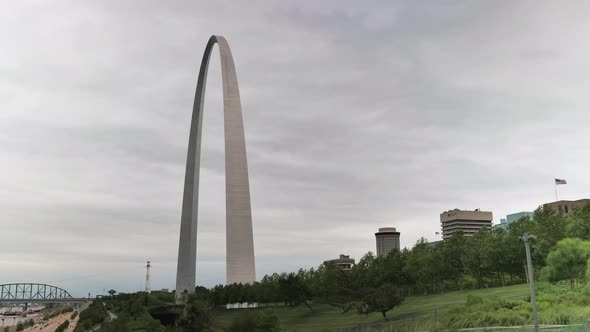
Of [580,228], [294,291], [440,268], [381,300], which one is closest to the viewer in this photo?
[381,300]

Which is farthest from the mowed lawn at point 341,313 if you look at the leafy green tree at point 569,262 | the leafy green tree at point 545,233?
the leafy green tree at point 545,233

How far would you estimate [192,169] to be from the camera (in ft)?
174

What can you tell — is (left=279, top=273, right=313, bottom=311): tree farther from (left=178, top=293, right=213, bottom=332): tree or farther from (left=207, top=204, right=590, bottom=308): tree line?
(left=178, top=293, right=213, bottom=332): tree

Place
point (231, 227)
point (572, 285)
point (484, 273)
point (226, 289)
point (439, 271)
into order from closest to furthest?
point (572, 285) → point (231, 227) → point (226, 289) → point (439, 271) → point (484, 273)

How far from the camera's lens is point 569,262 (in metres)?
42.6

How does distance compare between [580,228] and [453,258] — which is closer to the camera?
[580,228]

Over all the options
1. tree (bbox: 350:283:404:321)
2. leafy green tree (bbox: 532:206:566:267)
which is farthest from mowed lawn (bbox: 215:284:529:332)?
leafy green tree (bbox: 532:206:566:267)

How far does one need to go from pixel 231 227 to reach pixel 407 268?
3038 centimetres

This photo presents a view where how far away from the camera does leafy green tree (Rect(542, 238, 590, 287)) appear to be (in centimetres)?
4169

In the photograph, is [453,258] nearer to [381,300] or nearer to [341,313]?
[341,313]

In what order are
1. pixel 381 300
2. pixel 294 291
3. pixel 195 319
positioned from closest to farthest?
pixel 195 319 → pixel 381 300 → pixel 294 291

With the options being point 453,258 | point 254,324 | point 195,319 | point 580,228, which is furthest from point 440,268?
point 254,324

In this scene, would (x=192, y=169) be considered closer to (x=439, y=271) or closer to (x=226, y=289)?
(x=226, y=289)

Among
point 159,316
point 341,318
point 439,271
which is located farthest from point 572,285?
point 159,316
